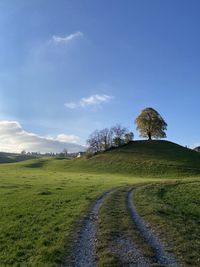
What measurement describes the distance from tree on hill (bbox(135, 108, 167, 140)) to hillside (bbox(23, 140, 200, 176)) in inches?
206

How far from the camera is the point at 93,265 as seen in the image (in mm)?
13438

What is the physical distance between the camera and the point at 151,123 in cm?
13062

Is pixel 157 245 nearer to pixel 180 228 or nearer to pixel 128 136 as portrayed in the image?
pixel 180 228

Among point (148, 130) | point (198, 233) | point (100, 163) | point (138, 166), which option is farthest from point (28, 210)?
point (148, 130)

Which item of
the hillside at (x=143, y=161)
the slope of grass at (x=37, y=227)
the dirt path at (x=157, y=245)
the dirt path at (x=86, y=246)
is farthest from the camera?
the hillside at (x=143, y=161)

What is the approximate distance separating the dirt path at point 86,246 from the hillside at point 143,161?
62259 mm

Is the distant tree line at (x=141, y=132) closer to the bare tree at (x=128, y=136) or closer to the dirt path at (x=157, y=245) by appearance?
the bare tree at (x=128, y=136)

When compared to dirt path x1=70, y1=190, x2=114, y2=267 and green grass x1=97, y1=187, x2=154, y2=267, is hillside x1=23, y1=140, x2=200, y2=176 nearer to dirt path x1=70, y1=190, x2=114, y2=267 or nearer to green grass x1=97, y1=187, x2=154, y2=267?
green grass x1=97, y1=187, x2=154, y2=267

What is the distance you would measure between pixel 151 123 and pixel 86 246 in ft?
383

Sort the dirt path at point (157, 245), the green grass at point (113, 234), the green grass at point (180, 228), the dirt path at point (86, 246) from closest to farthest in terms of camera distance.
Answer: the dirt path at point (157, 245) < the dirt path at point (86, 246) < the green grass at point (113, 234) < the green grass at point (180, 228)

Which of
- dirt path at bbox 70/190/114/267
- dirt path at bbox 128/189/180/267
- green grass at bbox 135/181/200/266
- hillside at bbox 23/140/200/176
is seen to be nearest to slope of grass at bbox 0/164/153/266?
dirt path at bbox 70/190/114/267

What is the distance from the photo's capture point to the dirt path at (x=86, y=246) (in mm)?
13834

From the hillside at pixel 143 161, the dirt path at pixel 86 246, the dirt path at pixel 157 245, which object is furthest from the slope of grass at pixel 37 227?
the hillside at pixel 143 161

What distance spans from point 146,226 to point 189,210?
10.9 metres
